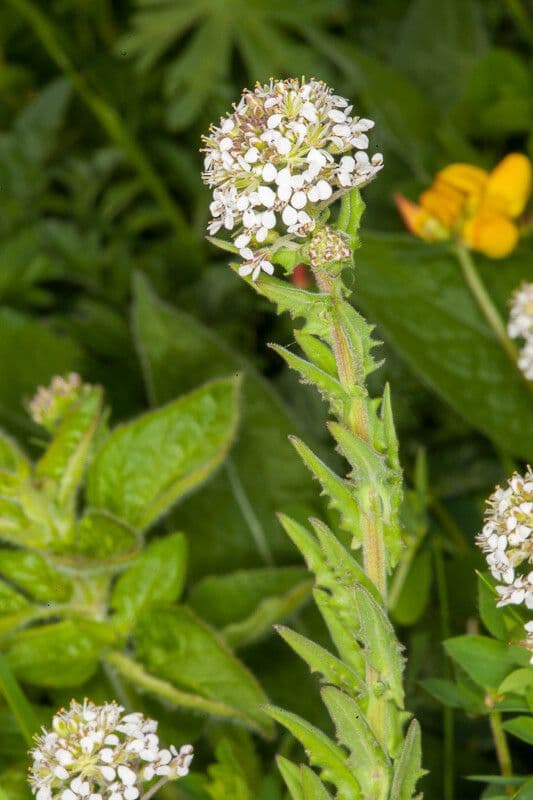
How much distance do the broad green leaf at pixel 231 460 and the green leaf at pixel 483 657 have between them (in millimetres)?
293

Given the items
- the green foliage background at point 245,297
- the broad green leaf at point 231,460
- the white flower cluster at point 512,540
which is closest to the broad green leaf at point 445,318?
the green foliage background at point 245,297

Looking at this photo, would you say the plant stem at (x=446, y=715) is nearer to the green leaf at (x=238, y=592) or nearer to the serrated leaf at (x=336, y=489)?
the green leaf at (x=238, y=592)

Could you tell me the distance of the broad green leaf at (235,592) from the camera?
0.68 meters

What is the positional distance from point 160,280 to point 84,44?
32cm

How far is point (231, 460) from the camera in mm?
809

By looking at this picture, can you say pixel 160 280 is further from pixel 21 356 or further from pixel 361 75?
pixel 361 75

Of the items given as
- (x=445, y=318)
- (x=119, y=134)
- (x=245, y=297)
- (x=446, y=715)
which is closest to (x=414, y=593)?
(x=446, y=715)

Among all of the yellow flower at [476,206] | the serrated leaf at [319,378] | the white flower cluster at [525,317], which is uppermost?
the yellow flower at [476,206]

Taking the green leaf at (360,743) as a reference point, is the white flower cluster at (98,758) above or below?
above

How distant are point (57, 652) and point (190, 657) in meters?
0.08

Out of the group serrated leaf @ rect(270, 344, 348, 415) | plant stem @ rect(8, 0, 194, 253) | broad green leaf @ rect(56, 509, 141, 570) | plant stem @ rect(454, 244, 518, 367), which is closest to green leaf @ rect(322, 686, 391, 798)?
serrated leaf @ rect(270, 344, 348, 415)

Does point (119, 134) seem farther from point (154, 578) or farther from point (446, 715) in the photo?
point (446, 715)

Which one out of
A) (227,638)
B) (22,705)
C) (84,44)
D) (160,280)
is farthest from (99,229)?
(22,705)

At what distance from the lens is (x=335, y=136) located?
0.39m
